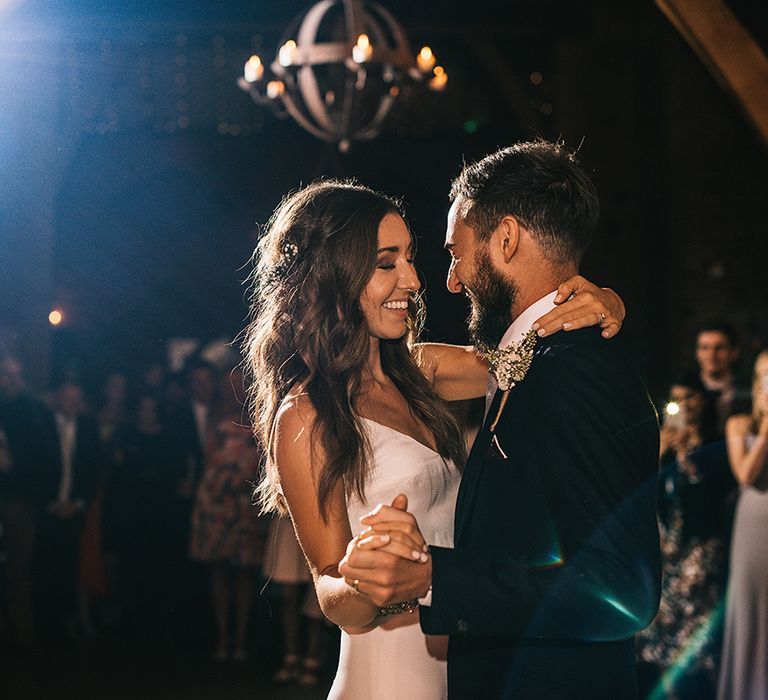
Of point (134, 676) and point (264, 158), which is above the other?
point (264, 158)

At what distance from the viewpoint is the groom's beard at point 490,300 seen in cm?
210

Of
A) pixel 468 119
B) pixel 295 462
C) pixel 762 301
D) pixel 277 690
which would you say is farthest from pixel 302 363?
pixel 468 119

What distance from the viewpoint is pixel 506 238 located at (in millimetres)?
2072

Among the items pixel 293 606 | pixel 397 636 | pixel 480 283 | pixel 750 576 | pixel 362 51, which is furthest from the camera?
pixel 293 606

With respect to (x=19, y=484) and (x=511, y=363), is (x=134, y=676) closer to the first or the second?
(x=19, y=484)

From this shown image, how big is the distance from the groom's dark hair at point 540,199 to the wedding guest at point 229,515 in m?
4.22

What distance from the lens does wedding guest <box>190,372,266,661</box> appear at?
6.24m

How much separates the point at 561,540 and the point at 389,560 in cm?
28

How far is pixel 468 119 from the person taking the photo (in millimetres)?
10203

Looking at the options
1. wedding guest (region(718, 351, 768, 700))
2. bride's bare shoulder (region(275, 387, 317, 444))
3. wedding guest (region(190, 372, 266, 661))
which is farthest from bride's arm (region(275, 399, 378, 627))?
wedding guest (region(190, 372, 266, 661))

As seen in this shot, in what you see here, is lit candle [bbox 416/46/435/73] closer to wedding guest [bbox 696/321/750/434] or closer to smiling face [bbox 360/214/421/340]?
wedding guest [bbox 696/321/750/434]

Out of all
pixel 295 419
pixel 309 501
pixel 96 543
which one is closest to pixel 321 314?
pixel 295 419

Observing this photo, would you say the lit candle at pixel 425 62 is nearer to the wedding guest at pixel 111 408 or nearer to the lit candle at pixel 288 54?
the lit candle at pixel 288 54

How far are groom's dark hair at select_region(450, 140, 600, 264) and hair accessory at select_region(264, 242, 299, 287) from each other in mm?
546
